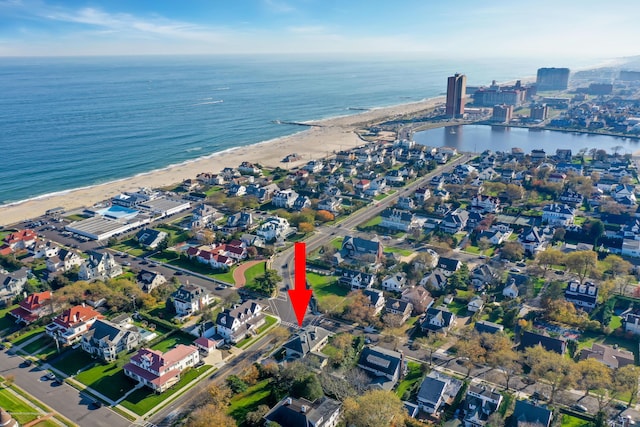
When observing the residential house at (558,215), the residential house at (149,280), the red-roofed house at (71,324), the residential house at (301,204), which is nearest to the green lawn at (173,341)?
the red-roofed house at (71,324)

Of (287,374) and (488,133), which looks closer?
(287,374)

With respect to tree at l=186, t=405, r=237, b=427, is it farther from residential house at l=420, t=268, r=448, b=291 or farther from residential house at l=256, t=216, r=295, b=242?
residential house at l=256, t=216, r=295, b=242

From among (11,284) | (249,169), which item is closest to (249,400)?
(11,284)

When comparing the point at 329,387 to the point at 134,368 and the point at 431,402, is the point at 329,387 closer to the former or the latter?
the point at 431,402

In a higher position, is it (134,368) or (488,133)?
(488,133)

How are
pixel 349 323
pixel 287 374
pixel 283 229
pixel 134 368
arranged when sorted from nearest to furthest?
1. pixel 287 374
2. pixel 134 368
3. pixel 349 323
4. pixel 283 229

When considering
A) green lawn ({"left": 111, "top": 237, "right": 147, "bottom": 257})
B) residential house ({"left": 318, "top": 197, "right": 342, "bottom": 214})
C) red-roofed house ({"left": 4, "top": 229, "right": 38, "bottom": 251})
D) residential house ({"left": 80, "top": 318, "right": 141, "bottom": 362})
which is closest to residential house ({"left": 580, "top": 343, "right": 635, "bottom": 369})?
residential house ({"left": 80, "top": 318, "right": 141, "bottom": 362})

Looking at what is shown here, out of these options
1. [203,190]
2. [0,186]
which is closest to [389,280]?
[203,190]
